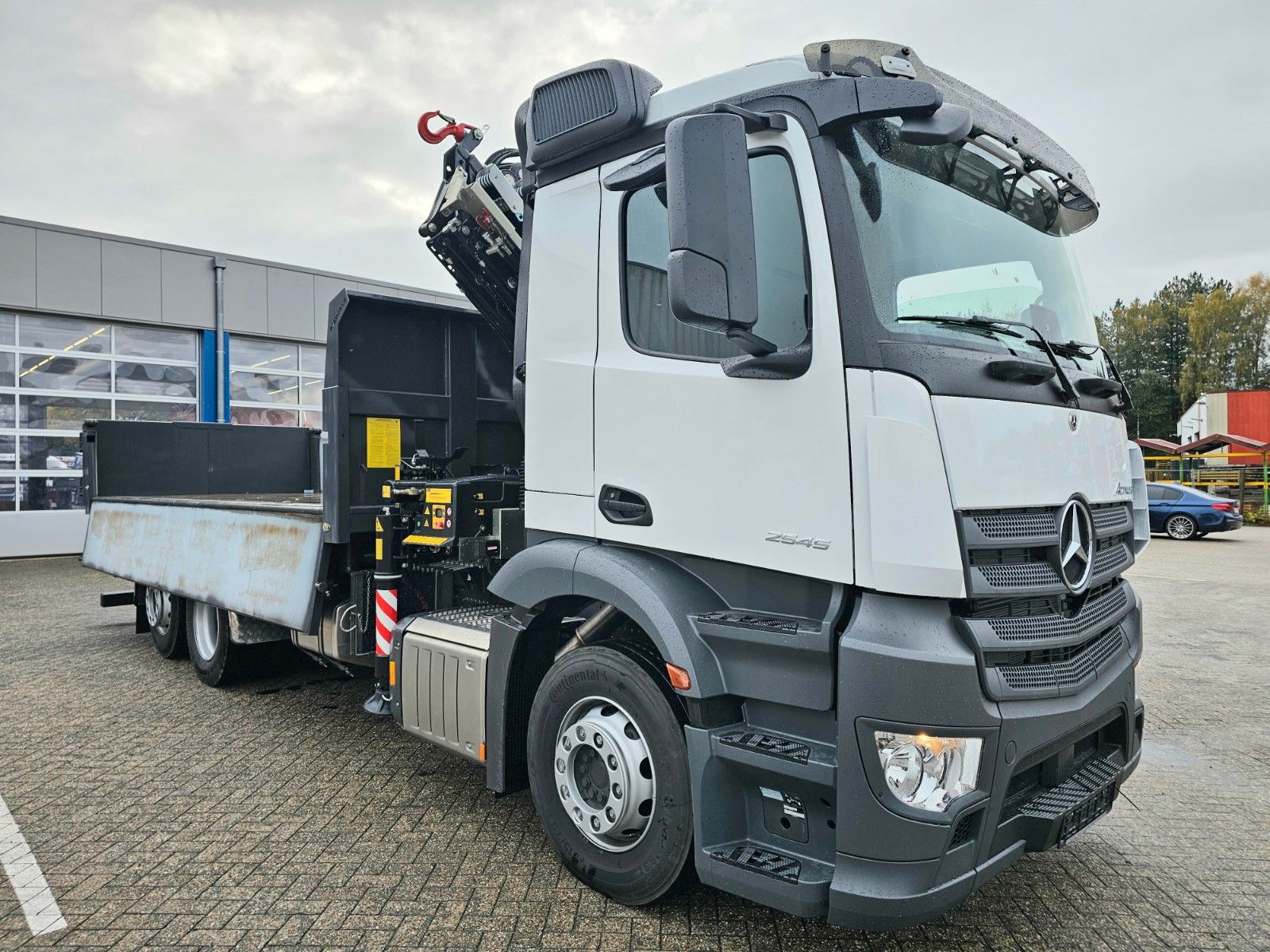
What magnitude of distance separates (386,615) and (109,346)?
15519 mm

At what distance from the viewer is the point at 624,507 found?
3131 mm

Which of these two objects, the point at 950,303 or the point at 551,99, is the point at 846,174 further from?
Answer: the point at 551,99

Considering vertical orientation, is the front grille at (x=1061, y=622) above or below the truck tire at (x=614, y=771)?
above

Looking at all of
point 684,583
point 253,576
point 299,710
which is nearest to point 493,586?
point 684,583

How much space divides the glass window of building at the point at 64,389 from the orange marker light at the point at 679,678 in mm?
15241

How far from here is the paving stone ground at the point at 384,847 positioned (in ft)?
9.70

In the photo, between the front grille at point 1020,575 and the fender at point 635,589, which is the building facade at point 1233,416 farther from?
the fender at point 635,589

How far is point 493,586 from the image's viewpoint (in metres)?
3.56

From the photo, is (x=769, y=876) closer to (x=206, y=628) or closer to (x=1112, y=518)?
(x=1112, y=518)

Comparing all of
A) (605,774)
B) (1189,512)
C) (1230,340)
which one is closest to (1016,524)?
(605,774)

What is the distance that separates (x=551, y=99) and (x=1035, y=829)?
3.06m

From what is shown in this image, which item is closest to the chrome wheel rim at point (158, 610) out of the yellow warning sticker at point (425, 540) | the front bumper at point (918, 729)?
the yellow warning sticker at point (425, 540)

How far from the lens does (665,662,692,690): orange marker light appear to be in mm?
2684

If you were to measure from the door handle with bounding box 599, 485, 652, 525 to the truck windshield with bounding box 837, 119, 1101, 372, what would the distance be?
1.04 meters
